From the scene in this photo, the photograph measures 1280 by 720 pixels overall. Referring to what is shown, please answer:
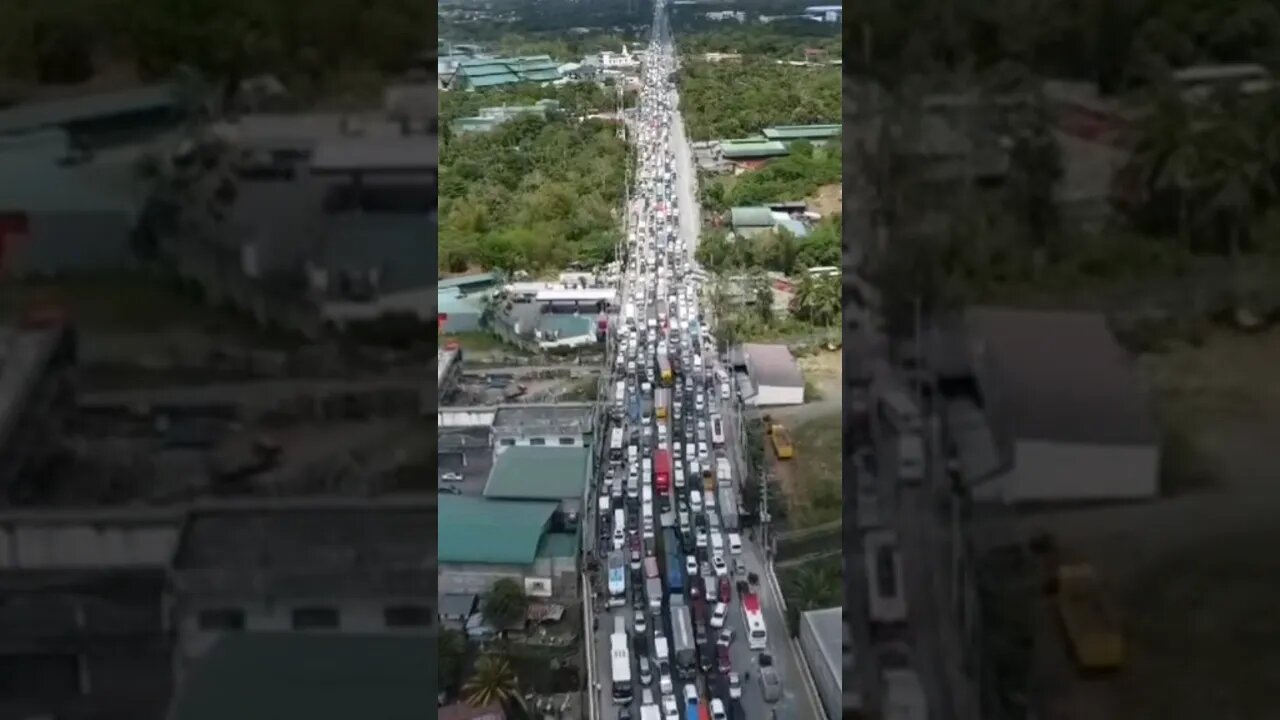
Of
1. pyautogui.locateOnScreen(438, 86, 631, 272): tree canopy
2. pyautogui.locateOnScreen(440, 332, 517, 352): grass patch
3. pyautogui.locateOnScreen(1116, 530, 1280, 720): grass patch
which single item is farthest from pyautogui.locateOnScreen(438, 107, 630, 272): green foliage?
pyautogui.locateOnScreen(1116, 530, 1280, 720): grass patch

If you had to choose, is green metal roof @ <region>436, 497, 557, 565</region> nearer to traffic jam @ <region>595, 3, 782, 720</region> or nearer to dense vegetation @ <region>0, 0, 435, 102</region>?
traffic jam @ <region>595, 3, 782, 720</region>

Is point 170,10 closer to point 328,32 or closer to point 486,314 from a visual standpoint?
point 328,32

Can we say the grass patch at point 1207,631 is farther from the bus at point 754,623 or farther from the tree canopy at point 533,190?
the tree canopy at point 533,190

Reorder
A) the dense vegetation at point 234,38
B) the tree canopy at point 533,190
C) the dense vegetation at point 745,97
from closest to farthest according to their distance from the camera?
the dense vegetation at point 234,38 → the tree canopy at point 533,190 → the dense vegetation at point 745,97

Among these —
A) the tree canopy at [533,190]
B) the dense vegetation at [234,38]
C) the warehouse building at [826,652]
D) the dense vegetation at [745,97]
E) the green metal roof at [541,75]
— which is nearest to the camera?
the dense vegetation at [234,38]

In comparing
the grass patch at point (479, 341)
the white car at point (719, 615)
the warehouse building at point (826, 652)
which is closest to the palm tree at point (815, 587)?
the warehouse building at point (826, 652)

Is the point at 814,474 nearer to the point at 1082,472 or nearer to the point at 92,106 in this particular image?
the point at 1082,472

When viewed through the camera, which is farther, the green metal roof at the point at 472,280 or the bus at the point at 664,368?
the bus at the point at 664,368

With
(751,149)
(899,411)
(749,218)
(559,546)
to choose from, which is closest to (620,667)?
(559,546)
